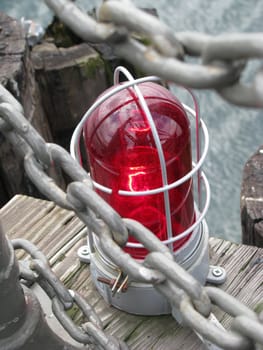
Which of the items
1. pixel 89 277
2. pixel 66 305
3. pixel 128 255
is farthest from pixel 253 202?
pixel 128 255

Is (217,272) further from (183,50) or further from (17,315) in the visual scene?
(183,50)

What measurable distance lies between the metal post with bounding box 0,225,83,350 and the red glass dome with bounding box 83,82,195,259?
21 cm

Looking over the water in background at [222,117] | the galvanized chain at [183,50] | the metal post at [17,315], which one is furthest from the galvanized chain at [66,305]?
the water in background at [222,117]

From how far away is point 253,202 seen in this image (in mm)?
1653

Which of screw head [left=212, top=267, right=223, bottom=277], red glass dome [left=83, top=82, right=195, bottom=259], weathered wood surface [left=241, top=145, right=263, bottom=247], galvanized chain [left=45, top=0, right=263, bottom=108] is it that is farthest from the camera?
weathered wood surface [left=241, top=145, right=263, bottom=247]

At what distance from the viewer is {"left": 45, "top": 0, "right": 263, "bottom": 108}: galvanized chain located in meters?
0.48

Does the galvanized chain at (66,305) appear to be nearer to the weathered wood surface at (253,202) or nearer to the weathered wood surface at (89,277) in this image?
the weathered wood surface at (89,277)

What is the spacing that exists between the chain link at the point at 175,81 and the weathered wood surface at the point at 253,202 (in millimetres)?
931

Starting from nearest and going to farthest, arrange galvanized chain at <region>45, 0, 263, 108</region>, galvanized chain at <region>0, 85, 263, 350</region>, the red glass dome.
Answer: galvanized chain at <region>45, 0, 263, 108</region>
galvanized chain at <region>0, 85, 263, 350</region>
the red glass dome

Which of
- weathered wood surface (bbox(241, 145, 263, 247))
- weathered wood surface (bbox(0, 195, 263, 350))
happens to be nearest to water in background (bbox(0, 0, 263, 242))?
weathered wood surface (bbox(241, 145, 263, 247))

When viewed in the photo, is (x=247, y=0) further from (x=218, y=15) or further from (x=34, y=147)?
(x=34, y=147)

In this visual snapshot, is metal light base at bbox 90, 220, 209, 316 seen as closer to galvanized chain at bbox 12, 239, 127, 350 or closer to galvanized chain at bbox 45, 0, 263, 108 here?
galvanized chain at bbox 12, 239, 127, 350

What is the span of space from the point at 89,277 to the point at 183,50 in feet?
2.78

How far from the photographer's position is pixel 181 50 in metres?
0.51
